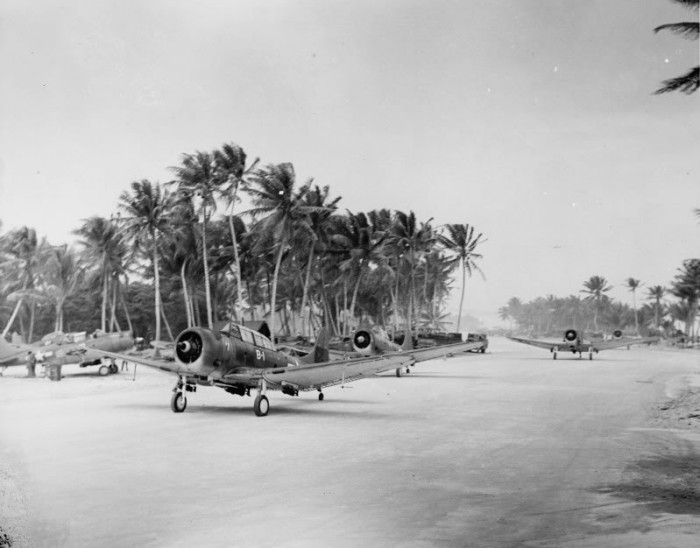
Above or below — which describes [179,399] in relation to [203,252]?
below

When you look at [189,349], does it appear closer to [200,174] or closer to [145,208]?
[200,174]

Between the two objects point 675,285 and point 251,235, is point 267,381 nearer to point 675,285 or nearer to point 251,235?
point 251,235

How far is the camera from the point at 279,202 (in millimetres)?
44156

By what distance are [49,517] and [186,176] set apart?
36.8 meters

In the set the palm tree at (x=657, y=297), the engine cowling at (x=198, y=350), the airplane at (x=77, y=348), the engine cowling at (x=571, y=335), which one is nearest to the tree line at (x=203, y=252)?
the airplane at (x=77, y=348)

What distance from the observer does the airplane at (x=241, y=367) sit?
13969mm

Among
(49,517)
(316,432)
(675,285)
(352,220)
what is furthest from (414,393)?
(675,285)

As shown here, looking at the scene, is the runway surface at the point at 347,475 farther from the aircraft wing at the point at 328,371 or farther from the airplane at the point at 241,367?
the aircraft wing at the point at 328,371

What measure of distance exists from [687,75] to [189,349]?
18843 mm

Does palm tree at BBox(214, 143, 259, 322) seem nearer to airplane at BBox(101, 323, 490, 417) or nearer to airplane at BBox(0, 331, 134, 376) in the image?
airplane at BBox(0, 331, 134, 376)

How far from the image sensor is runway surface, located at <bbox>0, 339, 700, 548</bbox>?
5.61m

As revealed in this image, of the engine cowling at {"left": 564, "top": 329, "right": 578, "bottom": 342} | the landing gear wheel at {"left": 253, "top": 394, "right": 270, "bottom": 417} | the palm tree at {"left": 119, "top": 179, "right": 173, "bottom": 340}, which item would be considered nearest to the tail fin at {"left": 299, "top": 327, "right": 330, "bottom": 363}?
the landing gear wheel at {"left": 253, "top": 394, "right": 270, "bottom": 417}

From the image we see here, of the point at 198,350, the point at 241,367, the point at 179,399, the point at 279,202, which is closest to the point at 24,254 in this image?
the point at 279,202

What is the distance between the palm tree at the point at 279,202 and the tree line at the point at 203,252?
8 cm
